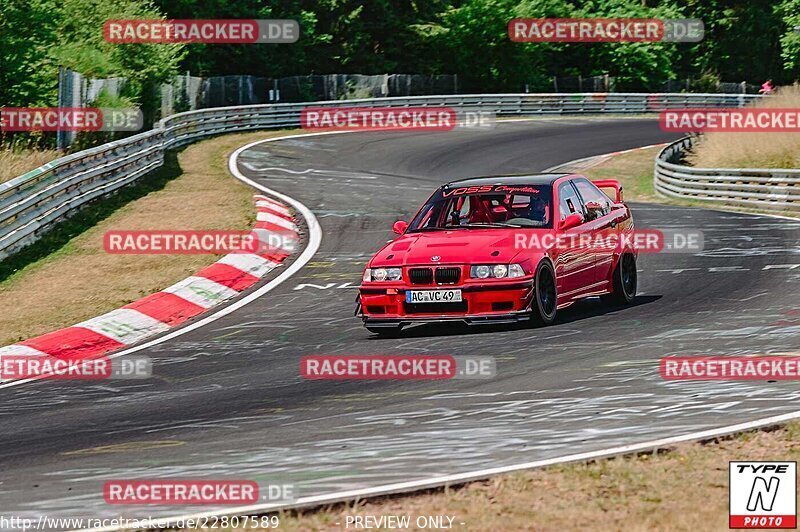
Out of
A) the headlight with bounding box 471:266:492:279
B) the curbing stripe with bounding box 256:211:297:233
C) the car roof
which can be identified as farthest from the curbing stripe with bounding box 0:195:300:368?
the headlight with bounding box 471:266:492:279

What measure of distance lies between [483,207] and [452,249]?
113cm

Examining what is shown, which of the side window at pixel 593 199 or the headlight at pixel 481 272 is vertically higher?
the side window at pixel 593 199

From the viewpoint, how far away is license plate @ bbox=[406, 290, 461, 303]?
38.3 ft

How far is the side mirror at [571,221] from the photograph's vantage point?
12383mm

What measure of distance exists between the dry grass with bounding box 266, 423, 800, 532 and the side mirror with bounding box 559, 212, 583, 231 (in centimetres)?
564

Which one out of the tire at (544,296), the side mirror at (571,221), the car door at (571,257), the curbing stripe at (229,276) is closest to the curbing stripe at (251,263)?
the curbing stripe at (229,276)

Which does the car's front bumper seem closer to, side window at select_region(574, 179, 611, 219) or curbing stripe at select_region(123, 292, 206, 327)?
side window at select_region(574, 179, 611, 219)

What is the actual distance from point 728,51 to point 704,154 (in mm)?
50330

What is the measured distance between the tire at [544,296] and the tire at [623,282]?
1.56m

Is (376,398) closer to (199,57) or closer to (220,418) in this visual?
(220,418)

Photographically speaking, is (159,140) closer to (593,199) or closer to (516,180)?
(593,199)

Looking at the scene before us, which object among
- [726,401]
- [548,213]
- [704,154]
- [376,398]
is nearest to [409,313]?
[548,213]

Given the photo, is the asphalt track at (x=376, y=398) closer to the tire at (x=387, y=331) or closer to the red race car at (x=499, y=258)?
the tire at (x=387, y=331)

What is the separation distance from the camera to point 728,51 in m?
79.7
